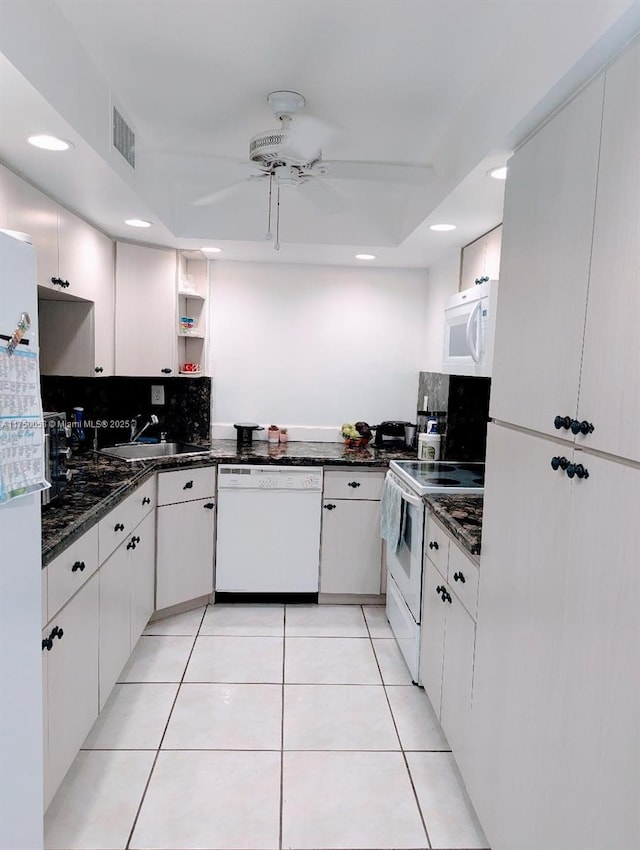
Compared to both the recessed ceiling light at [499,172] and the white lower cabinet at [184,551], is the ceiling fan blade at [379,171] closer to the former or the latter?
the recessed ceiling light at [499,172]

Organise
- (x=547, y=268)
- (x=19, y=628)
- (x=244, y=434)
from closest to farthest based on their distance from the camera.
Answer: (x=19, y=628) → (x=547, y=268) → (x=244, y=434)

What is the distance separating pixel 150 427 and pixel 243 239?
1.48 metres

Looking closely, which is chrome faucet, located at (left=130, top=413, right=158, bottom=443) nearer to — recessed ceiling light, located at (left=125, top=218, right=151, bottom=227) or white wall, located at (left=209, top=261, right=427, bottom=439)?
white wall, located at (left=209, top=261, right=427, bottom=439)

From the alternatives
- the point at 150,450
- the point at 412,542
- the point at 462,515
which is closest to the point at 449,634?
the point at 462,515

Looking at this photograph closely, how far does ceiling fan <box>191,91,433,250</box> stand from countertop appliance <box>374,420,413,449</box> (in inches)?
63.9

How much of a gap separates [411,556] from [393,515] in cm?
31

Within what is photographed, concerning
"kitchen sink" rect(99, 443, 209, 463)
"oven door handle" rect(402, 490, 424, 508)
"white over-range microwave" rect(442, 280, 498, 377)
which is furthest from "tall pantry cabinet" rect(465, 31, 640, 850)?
"kitchen sink" rect(99, 443, 209, 463)

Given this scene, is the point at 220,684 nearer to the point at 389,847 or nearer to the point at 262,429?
the point at 389,847

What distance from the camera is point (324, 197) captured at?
133 inches

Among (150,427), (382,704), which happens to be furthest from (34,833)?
(150,427)

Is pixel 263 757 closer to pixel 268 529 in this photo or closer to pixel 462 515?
pixel 462 515

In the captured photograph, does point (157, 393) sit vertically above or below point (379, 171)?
below

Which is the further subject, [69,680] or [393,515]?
[393,515]

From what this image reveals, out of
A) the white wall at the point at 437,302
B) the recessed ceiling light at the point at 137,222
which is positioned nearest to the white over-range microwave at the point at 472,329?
A: the white wall at the point at 437,302
